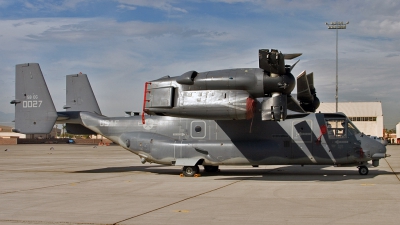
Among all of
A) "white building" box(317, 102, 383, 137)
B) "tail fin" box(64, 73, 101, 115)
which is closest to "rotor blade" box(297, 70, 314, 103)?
"tail fin" box(64, 73, 101, 115)

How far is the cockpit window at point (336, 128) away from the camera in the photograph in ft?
59.3

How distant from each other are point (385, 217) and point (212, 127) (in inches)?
420

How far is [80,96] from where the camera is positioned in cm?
2288

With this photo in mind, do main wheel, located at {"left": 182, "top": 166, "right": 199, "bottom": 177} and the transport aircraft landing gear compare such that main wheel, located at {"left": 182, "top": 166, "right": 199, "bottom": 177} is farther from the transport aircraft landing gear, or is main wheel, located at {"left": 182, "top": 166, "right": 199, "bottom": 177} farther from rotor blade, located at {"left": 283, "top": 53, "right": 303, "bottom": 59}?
the transport aircraft landing gear

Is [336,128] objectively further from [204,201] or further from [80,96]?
[80,96]

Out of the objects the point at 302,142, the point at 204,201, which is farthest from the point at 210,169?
the point at 204,201

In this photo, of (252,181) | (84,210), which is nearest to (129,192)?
(84,210)

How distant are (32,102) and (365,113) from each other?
3171 inches

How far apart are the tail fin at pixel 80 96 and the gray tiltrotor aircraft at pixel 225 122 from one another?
0.54 m

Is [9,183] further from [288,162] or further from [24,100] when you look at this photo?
[288,162]

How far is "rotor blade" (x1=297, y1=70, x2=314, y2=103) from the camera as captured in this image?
1808 centimetres

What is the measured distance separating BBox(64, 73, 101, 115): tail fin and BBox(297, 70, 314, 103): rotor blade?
10.6 metres

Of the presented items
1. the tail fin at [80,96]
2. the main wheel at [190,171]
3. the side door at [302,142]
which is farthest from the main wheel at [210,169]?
the tail fin at [80,96]

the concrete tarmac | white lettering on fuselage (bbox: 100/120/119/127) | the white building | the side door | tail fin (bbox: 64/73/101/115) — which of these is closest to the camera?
the concrete tarmac
